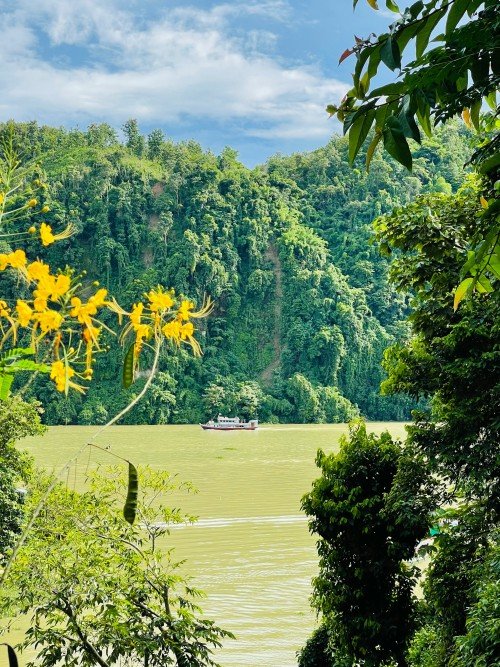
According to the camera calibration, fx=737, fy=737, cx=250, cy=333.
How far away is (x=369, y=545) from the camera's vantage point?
4.94 m

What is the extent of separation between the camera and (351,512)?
15.9 ft

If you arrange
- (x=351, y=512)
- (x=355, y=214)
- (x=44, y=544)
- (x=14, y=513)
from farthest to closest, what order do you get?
(x=355, y=214), (x=14, y=513), (x=351, y=512), (x=44, y=544)

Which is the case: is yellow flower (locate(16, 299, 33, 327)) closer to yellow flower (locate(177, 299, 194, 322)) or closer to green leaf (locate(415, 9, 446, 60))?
yellow flower (locate(177, 299, 194, 322))

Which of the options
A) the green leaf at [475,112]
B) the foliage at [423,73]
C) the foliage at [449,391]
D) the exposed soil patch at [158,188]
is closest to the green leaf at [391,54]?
the foliage at [423,73]

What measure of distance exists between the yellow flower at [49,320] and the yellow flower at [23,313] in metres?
0.01

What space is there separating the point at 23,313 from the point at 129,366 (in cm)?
15

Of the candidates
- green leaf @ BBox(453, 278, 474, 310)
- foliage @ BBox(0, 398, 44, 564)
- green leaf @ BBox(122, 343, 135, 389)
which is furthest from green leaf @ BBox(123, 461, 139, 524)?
foliage @ BBox(0, 398, 44, 564)

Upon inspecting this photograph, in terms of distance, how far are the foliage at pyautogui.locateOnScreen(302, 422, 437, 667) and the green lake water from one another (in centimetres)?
181

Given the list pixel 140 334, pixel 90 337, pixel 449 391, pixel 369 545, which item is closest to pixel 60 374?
pixel 90 337

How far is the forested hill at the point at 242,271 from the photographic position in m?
42.3

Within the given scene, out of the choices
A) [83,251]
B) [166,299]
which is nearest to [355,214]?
[83,251]

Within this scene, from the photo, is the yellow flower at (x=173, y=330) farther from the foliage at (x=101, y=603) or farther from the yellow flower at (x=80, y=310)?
the foliage at (x=101, y=603)

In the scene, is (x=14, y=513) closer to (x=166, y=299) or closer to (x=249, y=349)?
(x=166, y=299)

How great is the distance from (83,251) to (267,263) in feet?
40.0
